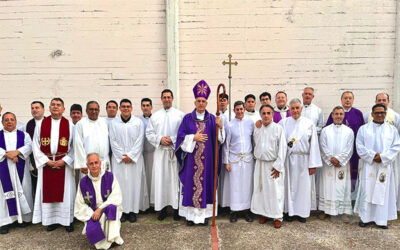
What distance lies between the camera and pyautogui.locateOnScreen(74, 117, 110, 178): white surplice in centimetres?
468

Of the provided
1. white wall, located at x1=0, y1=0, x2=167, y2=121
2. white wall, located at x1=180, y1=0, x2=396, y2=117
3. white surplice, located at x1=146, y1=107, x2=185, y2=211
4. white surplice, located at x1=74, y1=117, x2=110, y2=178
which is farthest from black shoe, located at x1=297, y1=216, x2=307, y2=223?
white wall, located at x1=0, y1=0, x2=167, y2=121

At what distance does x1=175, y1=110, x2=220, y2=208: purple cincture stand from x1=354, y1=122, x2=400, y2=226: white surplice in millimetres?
2345

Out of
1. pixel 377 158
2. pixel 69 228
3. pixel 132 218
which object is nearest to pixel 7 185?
pixel 69 228

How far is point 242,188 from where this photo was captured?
494 cm

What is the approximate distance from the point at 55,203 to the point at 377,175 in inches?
200

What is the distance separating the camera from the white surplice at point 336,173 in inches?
191

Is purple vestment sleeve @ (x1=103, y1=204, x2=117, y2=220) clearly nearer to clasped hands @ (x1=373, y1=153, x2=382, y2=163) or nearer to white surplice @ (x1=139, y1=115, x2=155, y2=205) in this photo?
white surplice @ (x1=139, y1=115, x2=155, y2=205)

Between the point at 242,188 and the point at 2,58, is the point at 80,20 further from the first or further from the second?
the point at 242,188

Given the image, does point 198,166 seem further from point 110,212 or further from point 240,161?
point 110,212

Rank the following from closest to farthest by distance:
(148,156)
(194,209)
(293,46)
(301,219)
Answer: (194,209) → (301,219) → (148,156) → (293,46)

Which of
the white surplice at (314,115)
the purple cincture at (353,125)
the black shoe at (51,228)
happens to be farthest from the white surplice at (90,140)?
the purple cincture at (353,125)

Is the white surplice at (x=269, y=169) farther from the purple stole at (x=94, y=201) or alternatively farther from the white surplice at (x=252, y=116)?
the purple stole at (x=94, y=201)

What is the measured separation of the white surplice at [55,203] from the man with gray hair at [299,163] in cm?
348

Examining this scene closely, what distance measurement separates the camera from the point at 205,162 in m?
4.79
